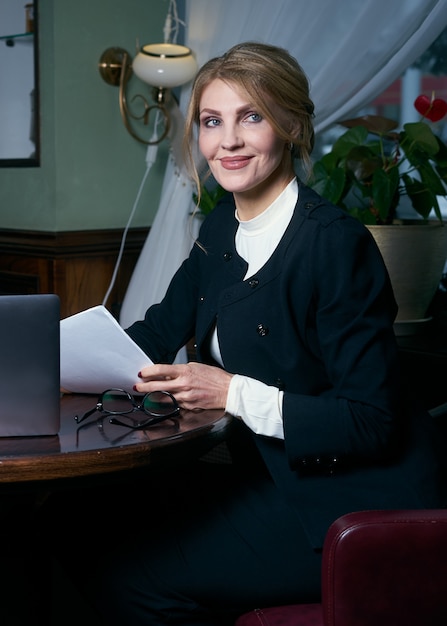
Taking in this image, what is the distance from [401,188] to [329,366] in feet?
3.94

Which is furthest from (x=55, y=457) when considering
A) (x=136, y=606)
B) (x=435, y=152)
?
(x=435, y=152)

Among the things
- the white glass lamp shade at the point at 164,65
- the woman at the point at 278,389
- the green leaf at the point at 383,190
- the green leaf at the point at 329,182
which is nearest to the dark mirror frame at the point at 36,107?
the white glass lamp shade at the point at 164,65

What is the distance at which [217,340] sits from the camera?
71.9 inches

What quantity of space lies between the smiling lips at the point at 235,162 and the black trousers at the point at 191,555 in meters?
0.64

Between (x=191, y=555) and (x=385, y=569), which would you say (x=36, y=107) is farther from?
(x=385, y=569)

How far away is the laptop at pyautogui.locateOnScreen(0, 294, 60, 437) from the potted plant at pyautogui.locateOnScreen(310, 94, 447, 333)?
4.20ft

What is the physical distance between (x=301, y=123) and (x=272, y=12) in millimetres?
1142

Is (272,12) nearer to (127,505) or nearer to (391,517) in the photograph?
(127,505)

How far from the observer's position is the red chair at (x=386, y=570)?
1.33 metres

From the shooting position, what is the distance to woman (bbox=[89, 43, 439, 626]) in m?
1.57

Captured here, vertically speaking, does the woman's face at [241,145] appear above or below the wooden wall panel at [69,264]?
above

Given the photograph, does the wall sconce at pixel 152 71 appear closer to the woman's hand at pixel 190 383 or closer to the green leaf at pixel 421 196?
the green leaf at pixel 421 196

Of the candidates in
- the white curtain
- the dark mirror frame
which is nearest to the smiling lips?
the white curtain

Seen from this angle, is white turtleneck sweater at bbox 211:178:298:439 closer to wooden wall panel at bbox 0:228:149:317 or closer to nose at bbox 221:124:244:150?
nose at bbox 221:124:244:150
